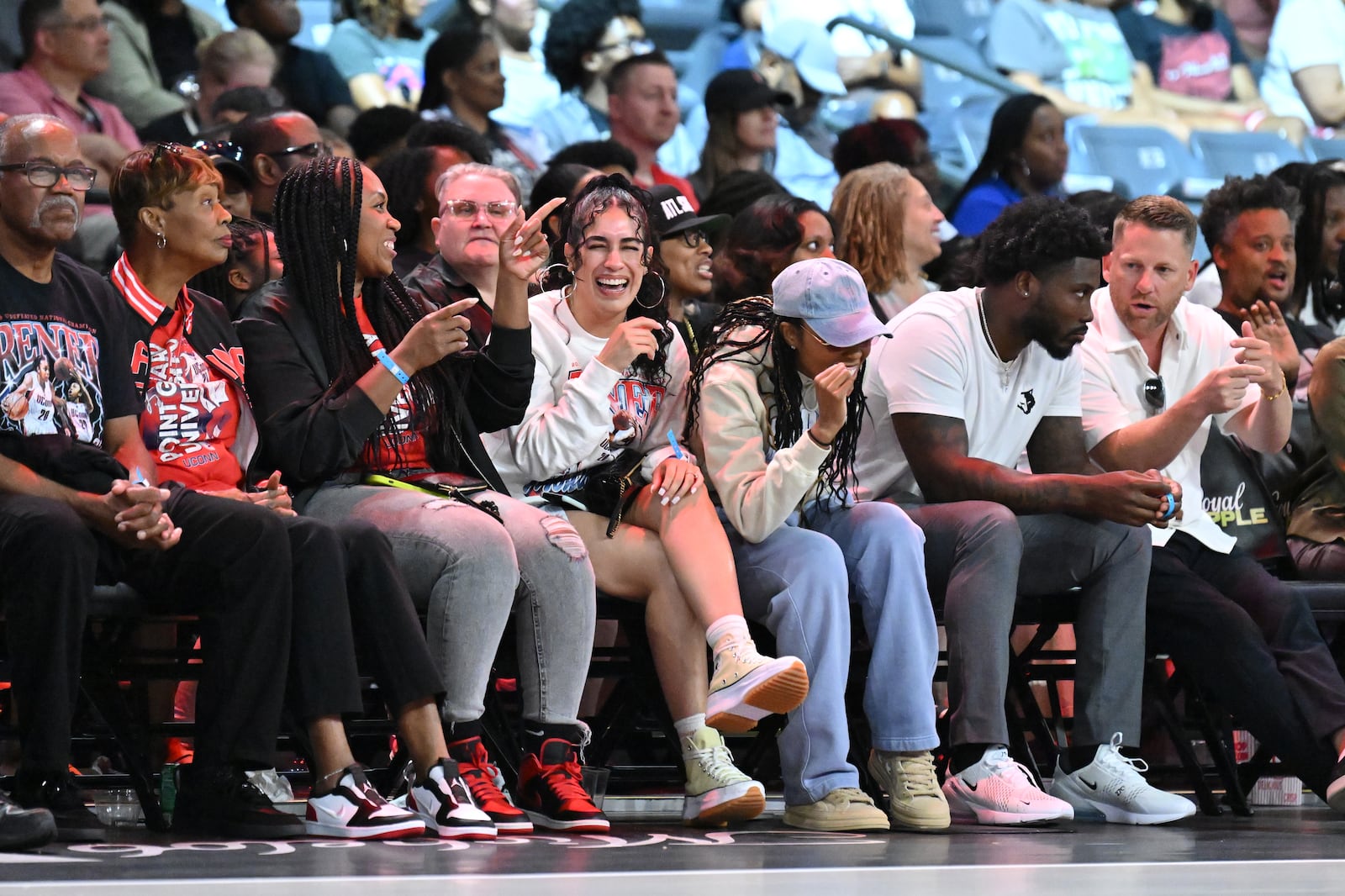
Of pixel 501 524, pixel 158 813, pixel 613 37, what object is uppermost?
pixel 613 37

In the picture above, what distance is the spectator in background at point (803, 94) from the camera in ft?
23.4

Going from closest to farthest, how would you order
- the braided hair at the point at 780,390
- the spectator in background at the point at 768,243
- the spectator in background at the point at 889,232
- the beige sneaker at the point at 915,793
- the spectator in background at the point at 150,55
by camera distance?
the beige sneaker at the point at 915,793
the braided hair at the point at 780,390
the spectator in background at the point at 768,243
the spectator in background at the point at 889,232
the spectator in background at the point at 150,55

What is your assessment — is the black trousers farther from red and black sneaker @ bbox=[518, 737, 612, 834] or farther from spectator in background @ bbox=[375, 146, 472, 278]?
spectator in background @ bbox=[375, 146, 472, 278]

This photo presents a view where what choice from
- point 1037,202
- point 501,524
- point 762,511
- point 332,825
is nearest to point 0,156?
point 501,524

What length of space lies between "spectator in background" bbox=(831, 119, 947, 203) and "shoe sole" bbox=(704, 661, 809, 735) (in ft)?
11.0

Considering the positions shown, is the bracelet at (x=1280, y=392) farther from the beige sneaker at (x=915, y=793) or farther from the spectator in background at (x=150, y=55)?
the spectator in background at (x=150, y=55)

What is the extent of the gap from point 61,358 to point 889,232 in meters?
2.74

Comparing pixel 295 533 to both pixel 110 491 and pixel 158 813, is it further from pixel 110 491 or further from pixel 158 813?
pixel 158 813

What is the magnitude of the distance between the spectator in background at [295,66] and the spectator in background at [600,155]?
0.91 m

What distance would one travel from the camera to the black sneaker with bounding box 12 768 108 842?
10.5ft

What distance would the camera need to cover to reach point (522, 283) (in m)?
→ 3.94

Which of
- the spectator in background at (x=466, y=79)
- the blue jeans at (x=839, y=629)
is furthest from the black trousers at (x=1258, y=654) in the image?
the spectator in background at (x=466, y=79)

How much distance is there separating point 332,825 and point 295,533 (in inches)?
21.7

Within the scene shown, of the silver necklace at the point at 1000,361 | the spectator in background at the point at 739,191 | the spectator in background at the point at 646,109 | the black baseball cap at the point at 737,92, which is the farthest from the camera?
the black baseball cap at the point at 737,92
